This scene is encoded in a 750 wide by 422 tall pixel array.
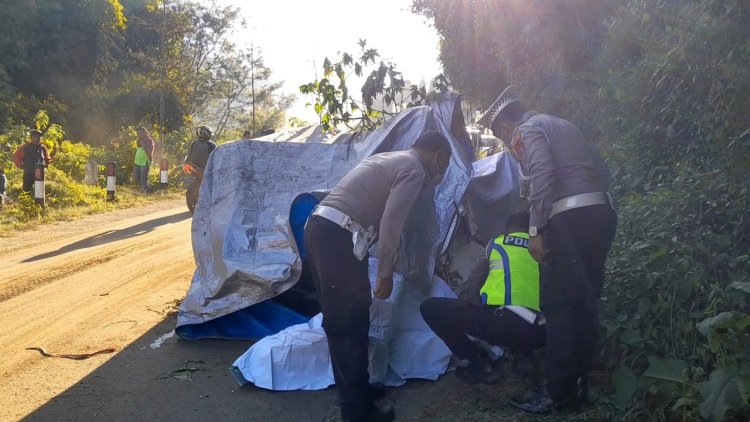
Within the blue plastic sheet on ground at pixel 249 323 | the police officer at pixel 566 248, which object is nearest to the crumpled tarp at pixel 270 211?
the blue plastic sheet on ground at pixel 249 323

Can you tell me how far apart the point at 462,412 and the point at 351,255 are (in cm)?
109

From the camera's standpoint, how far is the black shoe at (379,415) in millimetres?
3768

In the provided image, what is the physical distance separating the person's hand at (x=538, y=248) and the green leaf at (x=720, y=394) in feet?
3.42

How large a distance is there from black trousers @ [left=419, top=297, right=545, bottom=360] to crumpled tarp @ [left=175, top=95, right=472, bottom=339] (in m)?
0.63

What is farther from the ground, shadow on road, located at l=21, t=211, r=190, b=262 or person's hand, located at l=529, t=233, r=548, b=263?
→ person's hand, located at l=529, t=233, r=548, b=263

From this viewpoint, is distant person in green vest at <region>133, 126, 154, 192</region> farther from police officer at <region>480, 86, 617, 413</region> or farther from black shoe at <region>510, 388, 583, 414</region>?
black shoe at <region>510, 388, 583, 414</region>

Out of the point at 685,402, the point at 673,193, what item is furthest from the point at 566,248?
the point at 673,193

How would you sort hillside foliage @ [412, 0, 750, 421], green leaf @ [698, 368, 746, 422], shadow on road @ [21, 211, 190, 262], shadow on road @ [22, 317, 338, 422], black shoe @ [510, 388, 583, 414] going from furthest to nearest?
shadow on road @ [21, 211, 190, 262] → shadow on road @ [22, 317, 338, 422] → black shoe @ [510, 388, 583, 414] → hillside foliage @ [412, 0, 750, 421] → green leaf @ [698, 368, 746, 422]

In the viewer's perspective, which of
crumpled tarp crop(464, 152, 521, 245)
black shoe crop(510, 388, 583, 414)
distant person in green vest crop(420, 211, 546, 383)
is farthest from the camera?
crumpled tarp crop(464, 152, 521, 245)

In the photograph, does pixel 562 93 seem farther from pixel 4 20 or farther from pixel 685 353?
pixel 4 20

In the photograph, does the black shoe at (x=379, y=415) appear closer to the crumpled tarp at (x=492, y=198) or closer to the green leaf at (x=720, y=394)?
the green leaf at (x=720, y=394)

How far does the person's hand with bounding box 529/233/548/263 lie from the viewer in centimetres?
370

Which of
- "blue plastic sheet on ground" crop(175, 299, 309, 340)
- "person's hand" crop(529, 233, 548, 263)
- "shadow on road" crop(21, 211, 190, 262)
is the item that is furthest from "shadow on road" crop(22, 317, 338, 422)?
"shadow on road" crop(21, 211, 190, 262)

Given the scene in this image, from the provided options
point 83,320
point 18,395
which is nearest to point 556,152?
point 18,395
